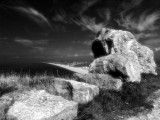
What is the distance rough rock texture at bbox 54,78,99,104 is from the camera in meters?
7.78

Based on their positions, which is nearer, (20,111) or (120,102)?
(20,111)

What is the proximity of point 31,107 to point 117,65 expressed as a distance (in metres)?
8.79

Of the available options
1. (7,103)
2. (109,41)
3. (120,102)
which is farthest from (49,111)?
(109,41)

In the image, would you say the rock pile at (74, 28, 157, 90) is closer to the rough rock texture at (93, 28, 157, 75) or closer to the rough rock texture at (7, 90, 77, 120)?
the rough rock texture at (93, 28, 157, 75)

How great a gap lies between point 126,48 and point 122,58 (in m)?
5.52

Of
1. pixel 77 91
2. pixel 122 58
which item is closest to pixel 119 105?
pixel 77 91

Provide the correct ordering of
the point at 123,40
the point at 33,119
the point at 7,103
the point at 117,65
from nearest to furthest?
the point at 33,119, the point at 7,103, the point at 117,65, the point at 123,40

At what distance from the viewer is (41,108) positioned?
5.60 m

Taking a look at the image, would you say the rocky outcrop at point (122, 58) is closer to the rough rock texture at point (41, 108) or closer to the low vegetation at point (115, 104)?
the low vegetation at point (115, 104)

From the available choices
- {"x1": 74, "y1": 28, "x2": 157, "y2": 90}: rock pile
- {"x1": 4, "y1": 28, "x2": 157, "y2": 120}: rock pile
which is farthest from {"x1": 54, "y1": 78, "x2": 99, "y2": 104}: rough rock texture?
{"x1": 74, "y1": 28, "x2": 157, "y2": 90}: rock pile

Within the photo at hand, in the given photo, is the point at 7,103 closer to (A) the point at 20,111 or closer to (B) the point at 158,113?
(A) the point at 20,111

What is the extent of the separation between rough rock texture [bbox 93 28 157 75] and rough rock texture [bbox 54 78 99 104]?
10144 millimetres

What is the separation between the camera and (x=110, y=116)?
21.9 feet

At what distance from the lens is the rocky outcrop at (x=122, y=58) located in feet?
39.7
